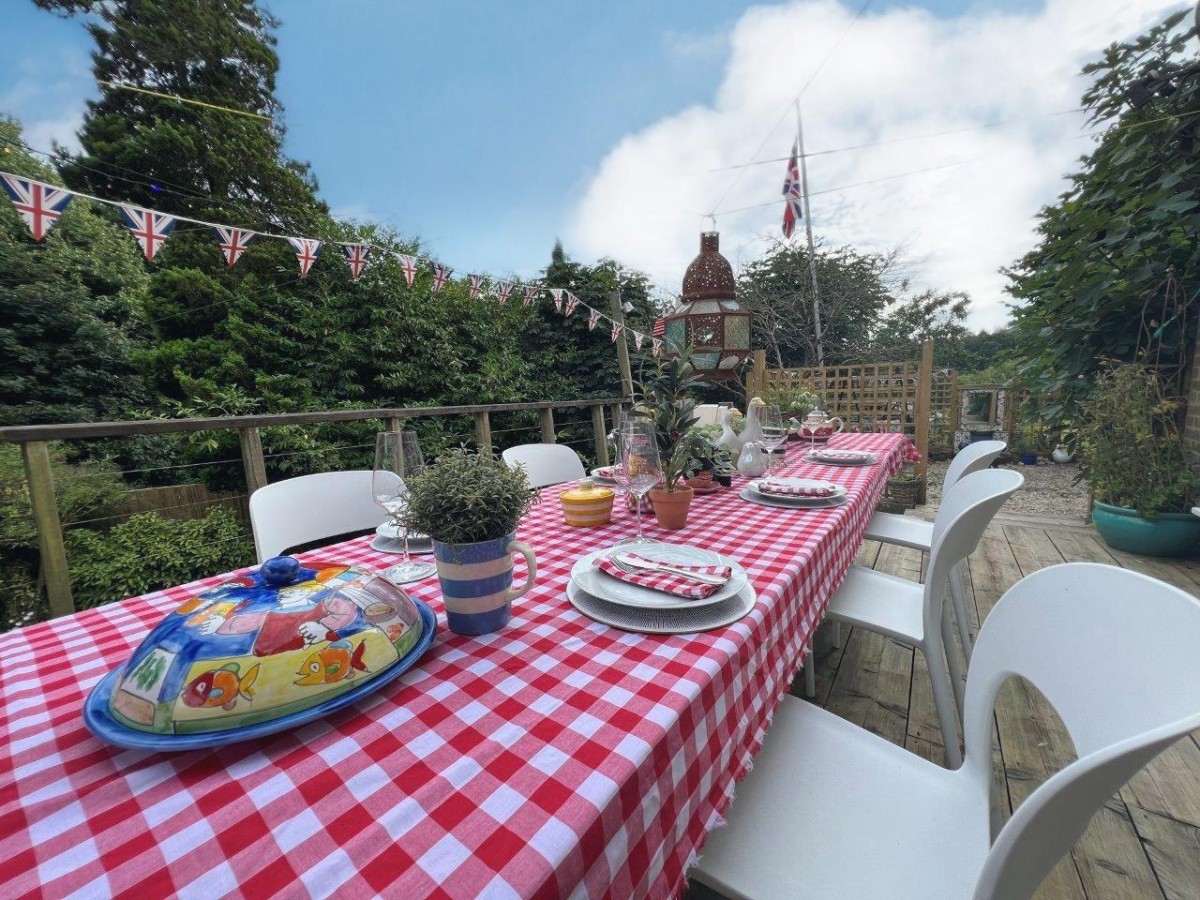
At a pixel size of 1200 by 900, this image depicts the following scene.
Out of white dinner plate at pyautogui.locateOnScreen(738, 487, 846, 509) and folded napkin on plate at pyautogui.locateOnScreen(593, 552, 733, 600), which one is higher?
folded napkin on plate at pyautogui.locateOnScreen(593, 552, 733, 600)

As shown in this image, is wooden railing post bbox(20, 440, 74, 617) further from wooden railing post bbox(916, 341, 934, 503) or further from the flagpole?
the flagpole

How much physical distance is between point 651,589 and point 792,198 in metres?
6.20

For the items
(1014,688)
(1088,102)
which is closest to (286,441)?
(1014,688)

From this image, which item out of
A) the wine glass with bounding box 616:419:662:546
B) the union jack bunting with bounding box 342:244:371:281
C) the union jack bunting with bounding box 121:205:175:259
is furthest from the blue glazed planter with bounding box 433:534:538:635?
the union jack bunting with bounding box 342:244:371:281

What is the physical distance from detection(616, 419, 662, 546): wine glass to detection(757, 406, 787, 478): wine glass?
0.81 m

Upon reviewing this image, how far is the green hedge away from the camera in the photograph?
313cm

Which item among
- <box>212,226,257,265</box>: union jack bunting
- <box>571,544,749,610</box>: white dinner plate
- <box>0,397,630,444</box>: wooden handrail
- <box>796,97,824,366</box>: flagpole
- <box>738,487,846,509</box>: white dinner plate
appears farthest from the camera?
<box>796,97,824,366</box>: flagpole

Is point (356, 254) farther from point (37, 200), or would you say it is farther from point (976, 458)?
point (976, 458)

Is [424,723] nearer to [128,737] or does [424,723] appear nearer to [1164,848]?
[128,737]

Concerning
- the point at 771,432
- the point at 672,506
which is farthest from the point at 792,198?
the point at 672,506

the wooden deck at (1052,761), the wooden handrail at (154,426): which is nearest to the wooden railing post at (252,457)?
the wooden handrail at (154,426)

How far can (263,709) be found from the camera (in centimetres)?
44

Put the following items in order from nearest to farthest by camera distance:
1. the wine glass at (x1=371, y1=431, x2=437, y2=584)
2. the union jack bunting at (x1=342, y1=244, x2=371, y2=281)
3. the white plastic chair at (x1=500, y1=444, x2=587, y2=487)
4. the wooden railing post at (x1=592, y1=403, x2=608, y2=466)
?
the wine glass at (x1=371, y1=431, x2=437, y2=584) < the white plastic chair at (x1=500, y1=444, x2=587, y2=487) < the union jack bunting at (x1=342, y1=244, x2=371, y2=281) < the wooden railing post at (x1=592, y1=403, x2=608, y2=466)

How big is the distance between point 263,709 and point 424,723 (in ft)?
0.48
